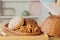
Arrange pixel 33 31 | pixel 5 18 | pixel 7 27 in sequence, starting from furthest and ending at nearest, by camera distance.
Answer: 1. pixel 5 18
2. pixel 7 27
3. pixel 33 31

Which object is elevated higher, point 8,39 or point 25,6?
point 25,6

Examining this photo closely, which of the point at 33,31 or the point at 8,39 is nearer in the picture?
the point at 8,39

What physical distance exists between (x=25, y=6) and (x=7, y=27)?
6.26ft

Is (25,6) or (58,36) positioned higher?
(25,6)

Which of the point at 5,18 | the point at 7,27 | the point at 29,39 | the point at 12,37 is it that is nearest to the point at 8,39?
the point at 12,37

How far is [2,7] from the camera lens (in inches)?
123

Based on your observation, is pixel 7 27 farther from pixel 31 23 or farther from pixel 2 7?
pixel 2 7

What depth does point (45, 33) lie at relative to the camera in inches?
43.1

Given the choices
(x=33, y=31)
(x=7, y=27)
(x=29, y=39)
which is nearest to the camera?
(x=29, y=39)

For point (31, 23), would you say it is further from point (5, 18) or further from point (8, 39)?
point (5, 18)

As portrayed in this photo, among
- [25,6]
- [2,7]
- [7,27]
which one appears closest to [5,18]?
[2,7]

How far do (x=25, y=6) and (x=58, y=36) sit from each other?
7.01 feet

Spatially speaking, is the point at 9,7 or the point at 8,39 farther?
the point at 9,7

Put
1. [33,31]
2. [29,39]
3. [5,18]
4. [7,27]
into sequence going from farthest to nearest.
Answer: [5,18] < [7,27] < [33,31] < [29,39]
